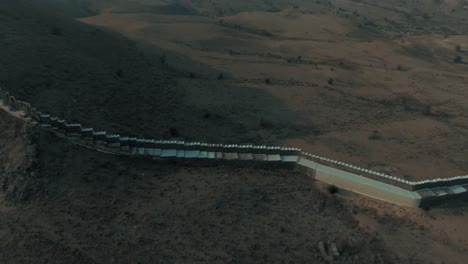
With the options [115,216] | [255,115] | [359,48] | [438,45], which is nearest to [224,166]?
[115,216]

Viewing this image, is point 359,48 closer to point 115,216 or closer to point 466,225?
point 466,225

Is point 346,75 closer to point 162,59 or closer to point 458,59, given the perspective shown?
point 162,59

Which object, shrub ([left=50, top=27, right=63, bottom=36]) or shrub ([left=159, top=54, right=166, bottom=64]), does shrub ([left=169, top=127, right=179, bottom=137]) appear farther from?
shrub ([left=50, top=27, right=63, bottom=36])

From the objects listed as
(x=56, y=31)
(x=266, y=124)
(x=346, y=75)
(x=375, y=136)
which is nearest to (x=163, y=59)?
(x=56, y=31)

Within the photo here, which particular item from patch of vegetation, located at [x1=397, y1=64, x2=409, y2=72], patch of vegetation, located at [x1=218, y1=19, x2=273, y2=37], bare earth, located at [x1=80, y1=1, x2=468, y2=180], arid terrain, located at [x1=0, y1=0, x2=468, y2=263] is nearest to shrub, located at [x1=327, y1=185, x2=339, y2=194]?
arid terrain, located at [x1=0, y1=0, x2=468, y2=263]

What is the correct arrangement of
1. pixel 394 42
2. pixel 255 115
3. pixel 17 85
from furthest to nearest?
pixel 394 42
pixel 255 115
pixel 17 85

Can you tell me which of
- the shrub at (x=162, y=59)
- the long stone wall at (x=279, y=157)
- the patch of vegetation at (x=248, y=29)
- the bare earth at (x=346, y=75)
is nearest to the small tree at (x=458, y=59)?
the bare earth at (x=346, y=75)

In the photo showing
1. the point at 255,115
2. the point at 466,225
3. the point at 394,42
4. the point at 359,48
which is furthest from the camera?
the point at 394,42

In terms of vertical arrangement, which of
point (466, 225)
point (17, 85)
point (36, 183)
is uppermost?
point (17, 85)
